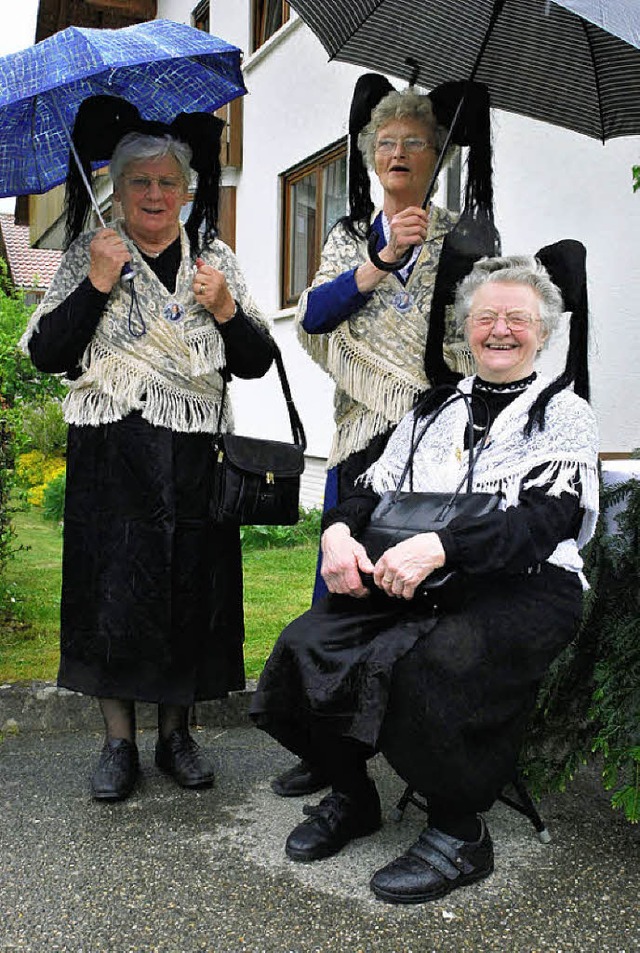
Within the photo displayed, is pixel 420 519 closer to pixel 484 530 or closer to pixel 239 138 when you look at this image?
pixel 484 530

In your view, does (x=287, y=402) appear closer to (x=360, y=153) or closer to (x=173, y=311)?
(x=173, y=311)

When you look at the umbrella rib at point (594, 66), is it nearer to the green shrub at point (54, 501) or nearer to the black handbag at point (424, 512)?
the black handbag at point (424, 512)

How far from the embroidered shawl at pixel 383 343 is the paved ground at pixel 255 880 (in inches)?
47.9

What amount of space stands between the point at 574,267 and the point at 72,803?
222cm

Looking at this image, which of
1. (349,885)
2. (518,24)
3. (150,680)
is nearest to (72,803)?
(150,680)

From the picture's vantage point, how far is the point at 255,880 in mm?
2521

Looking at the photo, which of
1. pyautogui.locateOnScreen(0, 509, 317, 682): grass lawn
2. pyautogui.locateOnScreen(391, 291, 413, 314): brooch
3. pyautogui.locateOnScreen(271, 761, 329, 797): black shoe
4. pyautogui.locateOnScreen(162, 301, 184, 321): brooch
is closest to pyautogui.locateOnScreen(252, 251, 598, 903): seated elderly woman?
pyautogui.locateOnScreen(391, 291, 413, 314): brooch

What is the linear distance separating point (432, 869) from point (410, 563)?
81 cm

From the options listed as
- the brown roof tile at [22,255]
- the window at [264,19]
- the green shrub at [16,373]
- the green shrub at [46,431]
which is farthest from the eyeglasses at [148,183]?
the brown roof tile at [22,255]

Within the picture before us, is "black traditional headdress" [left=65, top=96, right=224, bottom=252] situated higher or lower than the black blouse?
higher

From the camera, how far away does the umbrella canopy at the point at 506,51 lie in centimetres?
287

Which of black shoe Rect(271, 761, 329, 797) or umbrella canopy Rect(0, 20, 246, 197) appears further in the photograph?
black shoe Rect(271, 761, 329, 797)

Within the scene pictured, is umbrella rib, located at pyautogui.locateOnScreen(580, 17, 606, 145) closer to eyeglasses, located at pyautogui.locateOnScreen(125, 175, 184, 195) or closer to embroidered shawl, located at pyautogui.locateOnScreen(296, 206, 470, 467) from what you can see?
embroidered shawl, located at pyautogui.locateOnScreen(296, 206, 470, 467)

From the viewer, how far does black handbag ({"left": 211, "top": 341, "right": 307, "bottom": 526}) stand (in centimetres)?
293
